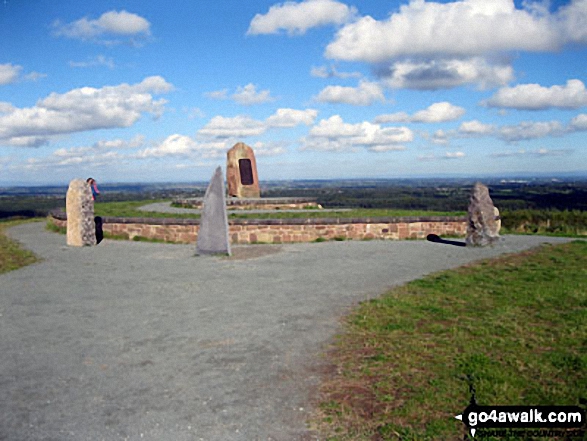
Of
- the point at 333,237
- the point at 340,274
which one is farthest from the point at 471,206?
the point at 340,274

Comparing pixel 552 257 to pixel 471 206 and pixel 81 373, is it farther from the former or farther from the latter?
pixel 81 373

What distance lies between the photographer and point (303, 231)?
14.0 meters

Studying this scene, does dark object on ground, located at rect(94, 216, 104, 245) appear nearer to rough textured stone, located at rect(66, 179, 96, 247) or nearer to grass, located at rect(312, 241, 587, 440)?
rough textured stone, located at rect(66, 179, 96, 247)

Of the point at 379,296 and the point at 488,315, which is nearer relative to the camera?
the point at 488,315

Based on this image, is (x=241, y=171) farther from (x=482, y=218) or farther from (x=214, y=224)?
(x=482, y=218)

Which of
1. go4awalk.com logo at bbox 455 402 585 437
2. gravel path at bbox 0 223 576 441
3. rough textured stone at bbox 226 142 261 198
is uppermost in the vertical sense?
rough textured stone at bbox 226 142 261 198

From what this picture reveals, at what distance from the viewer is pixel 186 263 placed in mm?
10539

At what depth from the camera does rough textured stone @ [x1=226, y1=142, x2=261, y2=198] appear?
23469 millimetres

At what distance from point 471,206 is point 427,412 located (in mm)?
9648

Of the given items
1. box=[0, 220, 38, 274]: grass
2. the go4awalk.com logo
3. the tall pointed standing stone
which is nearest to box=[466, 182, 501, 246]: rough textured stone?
the tall pointed standing stone

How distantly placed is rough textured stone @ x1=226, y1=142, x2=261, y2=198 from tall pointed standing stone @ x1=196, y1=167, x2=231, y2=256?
11.6m

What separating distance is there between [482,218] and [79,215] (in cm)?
1107

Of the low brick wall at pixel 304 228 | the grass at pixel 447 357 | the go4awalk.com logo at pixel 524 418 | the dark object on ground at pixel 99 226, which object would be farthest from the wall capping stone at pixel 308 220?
the go4awalk.com logo at pixel 524 418

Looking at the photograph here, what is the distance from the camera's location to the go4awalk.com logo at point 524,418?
127 inches
